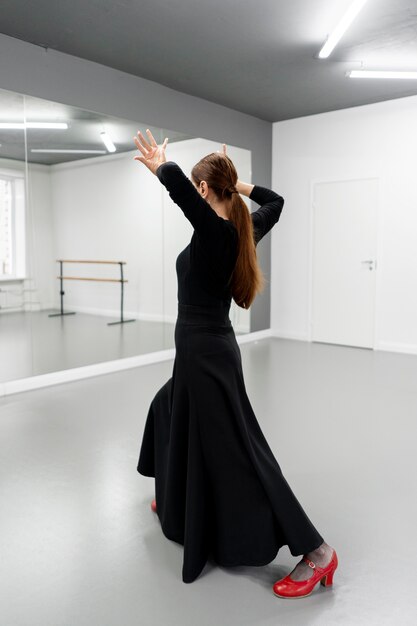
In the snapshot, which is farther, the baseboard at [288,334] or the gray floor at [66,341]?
the baseboard at [288,334]

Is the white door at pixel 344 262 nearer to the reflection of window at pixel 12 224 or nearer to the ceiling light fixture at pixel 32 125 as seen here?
the ceiling light fixture at pixel 32 125

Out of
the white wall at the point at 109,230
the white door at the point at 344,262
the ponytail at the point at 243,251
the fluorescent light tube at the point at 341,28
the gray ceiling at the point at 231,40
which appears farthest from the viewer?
the white door at the point at 344,262

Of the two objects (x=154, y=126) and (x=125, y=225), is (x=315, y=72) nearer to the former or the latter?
(x=154, y=126)

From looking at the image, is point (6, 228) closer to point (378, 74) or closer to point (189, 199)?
point (189, 199)

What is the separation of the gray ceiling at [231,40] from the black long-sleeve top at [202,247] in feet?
8.33

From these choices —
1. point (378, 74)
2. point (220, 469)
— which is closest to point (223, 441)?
point (220, 469)

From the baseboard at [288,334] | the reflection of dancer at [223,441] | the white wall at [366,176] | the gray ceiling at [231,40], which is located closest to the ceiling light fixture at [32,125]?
the gray ceiling at [231,40]

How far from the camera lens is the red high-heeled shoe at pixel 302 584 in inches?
73.3

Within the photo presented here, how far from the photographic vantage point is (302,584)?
1869 mm

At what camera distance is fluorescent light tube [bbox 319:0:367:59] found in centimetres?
350

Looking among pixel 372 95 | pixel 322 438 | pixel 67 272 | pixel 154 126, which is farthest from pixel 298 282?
pixel 322 438

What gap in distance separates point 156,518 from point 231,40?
3690 millimetres

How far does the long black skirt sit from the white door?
15.9ft

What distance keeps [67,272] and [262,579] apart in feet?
11.7
